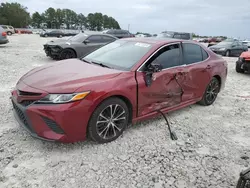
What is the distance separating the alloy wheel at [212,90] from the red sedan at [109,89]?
0.36 m

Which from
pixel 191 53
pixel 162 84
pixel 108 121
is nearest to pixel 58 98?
pixel 108 121

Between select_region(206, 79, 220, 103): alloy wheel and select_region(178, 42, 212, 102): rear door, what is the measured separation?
258mm

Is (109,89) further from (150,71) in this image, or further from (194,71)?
(194,71)

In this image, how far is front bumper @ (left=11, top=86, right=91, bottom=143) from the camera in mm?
2895

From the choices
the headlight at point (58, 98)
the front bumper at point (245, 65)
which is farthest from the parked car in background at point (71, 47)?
the headlight at point (58, 98)

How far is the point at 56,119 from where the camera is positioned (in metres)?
2.90

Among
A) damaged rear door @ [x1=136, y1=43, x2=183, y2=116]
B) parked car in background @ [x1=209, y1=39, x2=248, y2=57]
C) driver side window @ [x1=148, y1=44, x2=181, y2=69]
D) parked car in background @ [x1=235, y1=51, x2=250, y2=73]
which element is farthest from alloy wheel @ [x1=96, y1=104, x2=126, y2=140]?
parked car in background @ [x1=209, y1=39, x2=248, y2=57]

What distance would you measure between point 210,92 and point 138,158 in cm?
279

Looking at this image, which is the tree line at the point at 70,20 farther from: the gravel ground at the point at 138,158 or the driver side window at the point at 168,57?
the gravel ground at the point at 138,158

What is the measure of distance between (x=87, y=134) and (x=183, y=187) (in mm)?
1401

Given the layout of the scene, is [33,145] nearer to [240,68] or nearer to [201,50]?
[201,50]

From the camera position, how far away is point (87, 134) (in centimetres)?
327

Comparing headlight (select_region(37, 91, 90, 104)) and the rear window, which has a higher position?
the rear window

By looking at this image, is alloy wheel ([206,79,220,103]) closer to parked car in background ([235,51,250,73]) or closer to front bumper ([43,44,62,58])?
parked car in background ([235,51,250,73])
